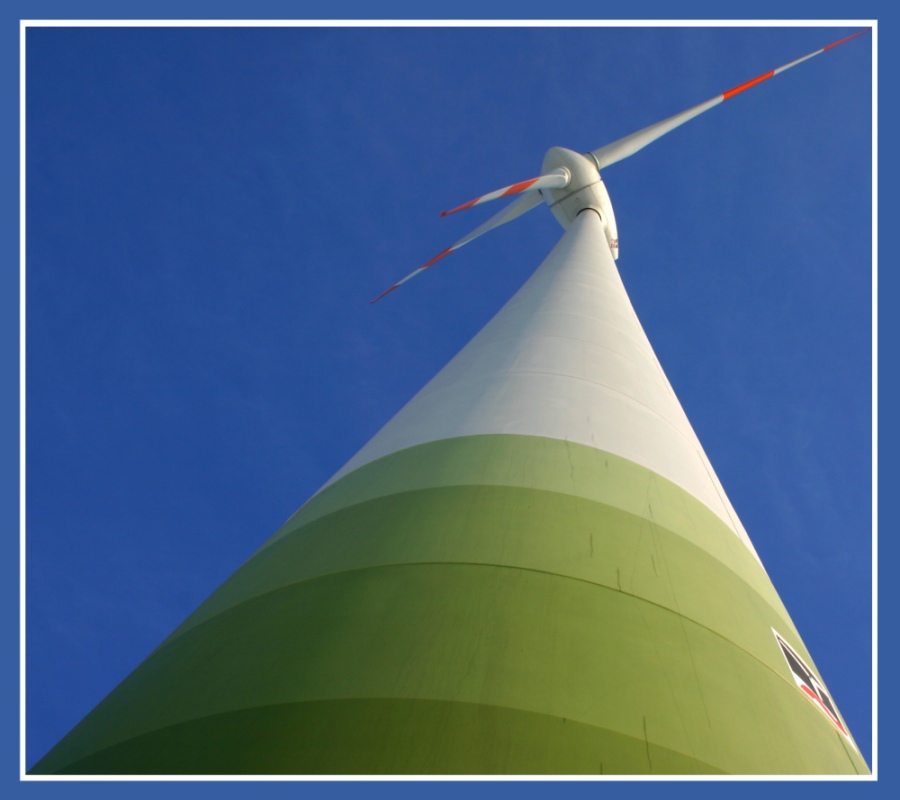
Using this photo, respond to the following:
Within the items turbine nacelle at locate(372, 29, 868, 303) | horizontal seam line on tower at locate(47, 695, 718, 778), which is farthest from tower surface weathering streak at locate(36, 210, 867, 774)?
turbine nacelle at locate(372, 29, 868, 303)

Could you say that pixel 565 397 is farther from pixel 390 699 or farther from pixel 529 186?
pixel 529 186

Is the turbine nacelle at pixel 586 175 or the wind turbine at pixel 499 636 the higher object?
the turbine nacelle at pixel 586 175

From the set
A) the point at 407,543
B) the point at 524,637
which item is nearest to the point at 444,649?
the point at 524,637

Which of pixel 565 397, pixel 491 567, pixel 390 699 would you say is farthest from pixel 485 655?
pixel 565 397

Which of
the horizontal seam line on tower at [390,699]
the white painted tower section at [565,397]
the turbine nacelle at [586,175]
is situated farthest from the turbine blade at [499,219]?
the horizontal seam line on tower at [390,699]

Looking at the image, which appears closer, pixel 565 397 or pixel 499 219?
pixel 565 397

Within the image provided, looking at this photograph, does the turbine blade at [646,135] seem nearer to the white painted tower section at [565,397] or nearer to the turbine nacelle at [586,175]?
the turbine nacelle at [586,175]

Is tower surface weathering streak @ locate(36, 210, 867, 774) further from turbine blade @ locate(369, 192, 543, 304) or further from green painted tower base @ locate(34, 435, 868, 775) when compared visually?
turbine blade @ locate(369, 192, 543, 304)
